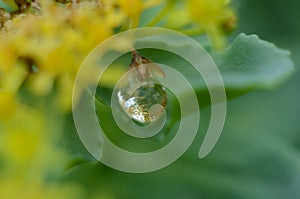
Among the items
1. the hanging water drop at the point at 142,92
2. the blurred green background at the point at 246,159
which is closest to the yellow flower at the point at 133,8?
the hanging water drop at the point at 142,92

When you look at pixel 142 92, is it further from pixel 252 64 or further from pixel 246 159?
pixel 246 159

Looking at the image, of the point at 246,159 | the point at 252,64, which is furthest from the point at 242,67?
the point at 246,159

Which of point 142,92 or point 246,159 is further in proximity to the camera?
point 246,159

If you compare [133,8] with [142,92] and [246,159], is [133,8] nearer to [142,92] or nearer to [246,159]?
[142,92]

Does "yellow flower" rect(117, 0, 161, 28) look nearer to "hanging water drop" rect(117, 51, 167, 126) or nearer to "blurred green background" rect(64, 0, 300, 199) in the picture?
"hanging water drop" rect(117, 51, 167, 126)

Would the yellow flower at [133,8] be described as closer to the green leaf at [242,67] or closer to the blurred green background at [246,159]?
the green leaf at [242,67]
